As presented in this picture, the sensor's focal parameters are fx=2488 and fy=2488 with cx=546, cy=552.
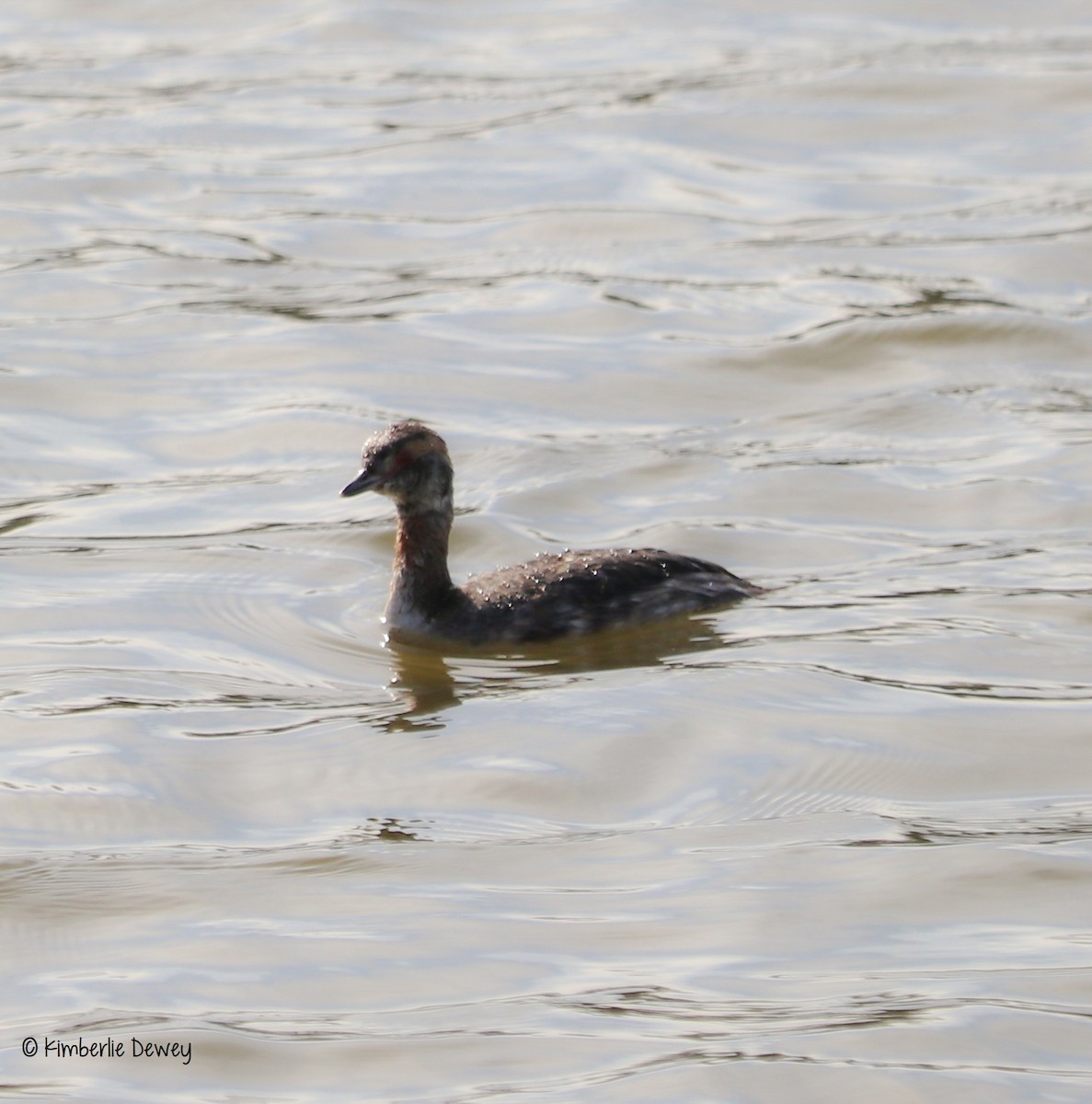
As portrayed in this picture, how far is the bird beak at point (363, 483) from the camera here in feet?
32.3

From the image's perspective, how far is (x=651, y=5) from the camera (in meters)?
→ 21.3

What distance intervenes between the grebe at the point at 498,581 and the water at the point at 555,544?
128 millimetres

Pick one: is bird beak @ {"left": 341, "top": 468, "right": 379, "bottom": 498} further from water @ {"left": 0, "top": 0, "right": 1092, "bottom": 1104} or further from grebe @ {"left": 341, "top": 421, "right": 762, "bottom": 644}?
water @ {"left": 0, "top": 0, "right": 1092, "bottom": 1104}

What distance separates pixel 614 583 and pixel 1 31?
42.9ft

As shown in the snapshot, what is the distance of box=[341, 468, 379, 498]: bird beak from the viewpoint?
984cm
